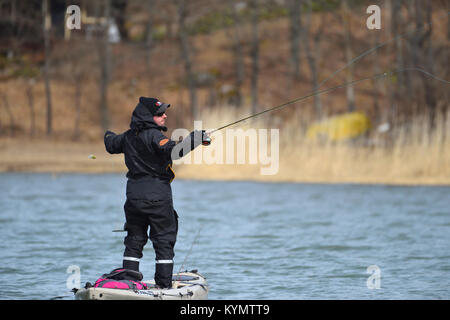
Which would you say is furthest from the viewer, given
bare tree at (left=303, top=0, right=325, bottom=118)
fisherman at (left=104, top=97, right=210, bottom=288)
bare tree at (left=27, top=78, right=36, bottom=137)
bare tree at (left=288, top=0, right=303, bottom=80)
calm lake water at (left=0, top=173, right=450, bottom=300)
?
bare tree at (left=288, top=0, right=303, bottom=80)

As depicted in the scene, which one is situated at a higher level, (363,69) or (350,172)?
(363,69)

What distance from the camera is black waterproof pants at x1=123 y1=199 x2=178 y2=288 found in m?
7.84

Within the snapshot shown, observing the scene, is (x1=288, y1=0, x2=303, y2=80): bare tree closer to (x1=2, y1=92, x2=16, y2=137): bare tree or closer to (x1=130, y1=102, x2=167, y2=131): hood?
(x1=2, y1=92, x2=16, y2=137): bare tree

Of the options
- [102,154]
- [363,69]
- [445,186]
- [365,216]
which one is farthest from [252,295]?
[363,69]

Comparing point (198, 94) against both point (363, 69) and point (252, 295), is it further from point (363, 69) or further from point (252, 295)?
point (252, 295)

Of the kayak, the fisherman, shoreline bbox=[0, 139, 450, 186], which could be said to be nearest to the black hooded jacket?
the fisherman

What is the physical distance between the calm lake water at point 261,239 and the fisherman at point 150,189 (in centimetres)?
113

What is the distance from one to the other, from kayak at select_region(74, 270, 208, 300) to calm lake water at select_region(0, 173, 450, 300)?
588 millimetres

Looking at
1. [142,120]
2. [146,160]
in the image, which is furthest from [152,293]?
[142,120]

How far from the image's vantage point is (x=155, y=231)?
25.9 feet

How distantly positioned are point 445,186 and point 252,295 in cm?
1275

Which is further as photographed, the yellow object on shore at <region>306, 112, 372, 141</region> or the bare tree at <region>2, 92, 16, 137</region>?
the bare tree at <region>2, 92, 16, 137</region>

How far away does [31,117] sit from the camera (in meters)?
34.7

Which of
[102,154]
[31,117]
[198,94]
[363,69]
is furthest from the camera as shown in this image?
[363,69]
